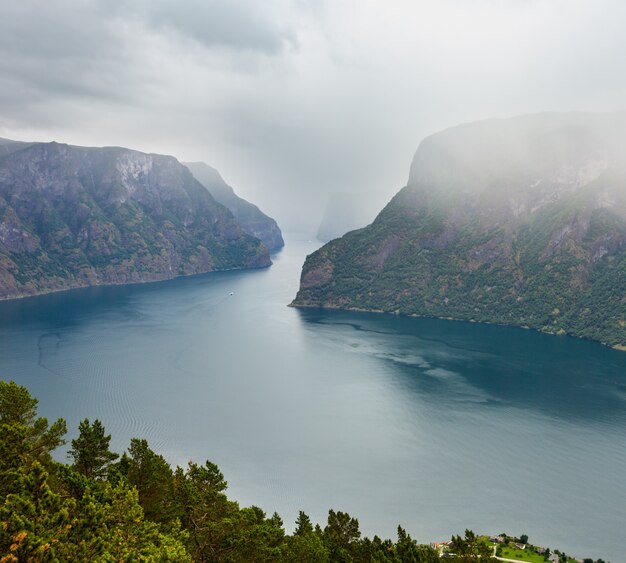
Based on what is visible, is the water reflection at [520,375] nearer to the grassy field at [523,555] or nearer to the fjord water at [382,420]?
the fjord water at [382,420]

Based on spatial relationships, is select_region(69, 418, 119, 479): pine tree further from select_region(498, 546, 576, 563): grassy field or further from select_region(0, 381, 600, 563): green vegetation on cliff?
select_region(498, 546, 576, 563): grassy field

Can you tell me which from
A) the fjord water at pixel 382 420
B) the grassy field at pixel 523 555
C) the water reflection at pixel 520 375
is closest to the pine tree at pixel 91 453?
the fjord water at pixel 382 420

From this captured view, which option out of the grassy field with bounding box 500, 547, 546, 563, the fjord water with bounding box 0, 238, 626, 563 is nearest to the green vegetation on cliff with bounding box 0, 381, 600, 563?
the grassy field with bounding box 500, 547, 546, 563

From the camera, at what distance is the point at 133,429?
11288 centimetres

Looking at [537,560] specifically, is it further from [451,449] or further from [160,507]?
[160,507]

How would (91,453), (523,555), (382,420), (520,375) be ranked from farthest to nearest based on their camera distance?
(520,375) < (382,420) < (523,555) < (91,453)

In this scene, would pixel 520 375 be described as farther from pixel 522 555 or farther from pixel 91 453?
pixel 91 453

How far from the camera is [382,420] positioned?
410ft

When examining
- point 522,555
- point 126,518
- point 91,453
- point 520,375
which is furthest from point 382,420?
point 126,518

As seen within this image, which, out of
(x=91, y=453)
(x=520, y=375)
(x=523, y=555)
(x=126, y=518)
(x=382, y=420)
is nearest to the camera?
(x=126, y=518)

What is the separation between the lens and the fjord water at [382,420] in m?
86.6

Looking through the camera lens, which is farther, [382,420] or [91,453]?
[382,420]

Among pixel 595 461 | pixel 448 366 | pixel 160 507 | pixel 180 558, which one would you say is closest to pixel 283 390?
pixel 448 366

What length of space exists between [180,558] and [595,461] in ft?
339
